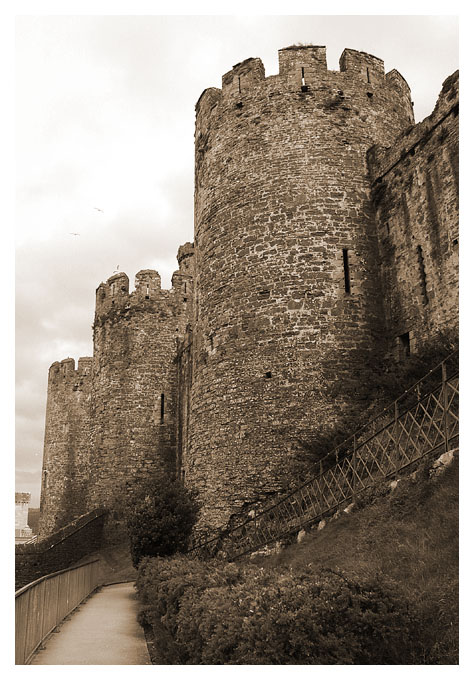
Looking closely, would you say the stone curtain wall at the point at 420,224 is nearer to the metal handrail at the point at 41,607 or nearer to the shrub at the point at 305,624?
the shrub at the point at 305,624

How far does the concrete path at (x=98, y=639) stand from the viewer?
22.1ft

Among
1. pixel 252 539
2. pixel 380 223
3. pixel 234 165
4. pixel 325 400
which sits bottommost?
pixel 252 539

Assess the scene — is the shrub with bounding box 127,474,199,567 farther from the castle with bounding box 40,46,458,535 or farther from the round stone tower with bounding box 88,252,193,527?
the round stone tower with bounding box 88,252,193,527

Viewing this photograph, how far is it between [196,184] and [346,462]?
1011 cm

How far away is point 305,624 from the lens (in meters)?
4.36

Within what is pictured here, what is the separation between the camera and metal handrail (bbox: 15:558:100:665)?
635 centimetres

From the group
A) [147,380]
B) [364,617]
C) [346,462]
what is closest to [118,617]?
[346,462]

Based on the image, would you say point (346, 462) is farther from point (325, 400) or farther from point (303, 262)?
point (303, 262)

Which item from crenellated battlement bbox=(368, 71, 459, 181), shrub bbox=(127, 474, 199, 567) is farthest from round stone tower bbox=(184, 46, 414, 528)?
shrub bbox=(127, 474, 199, 567)

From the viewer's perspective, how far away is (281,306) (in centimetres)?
1389

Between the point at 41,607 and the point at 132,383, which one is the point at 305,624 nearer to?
the point at 41,607

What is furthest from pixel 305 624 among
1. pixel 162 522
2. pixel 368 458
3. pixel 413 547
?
pixel 162 522

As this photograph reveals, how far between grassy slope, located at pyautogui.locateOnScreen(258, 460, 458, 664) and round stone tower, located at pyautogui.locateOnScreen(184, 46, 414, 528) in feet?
13.4

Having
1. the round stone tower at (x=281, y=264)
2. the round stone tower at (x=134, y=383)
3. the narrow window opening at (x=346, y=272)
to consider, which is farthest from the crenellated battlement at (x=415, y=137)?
the round stone tower at (x=134, y=383)
